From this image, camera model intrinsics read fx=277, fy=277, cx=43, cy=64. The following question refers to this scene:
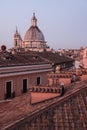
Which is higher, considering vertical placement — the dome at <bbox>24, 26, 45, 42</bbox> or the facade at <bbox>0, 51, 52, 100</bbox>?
the dome at <bbox>24, 26, 45, 42</bbox>

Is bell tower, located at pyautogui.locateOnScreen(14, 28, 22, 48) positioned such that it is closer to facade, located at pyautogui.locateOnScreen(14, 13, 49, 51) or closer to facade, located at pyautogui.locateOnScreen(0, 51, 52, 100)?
facade, located at pyautogui.locateOnScreen(14, 13, 49, 51)

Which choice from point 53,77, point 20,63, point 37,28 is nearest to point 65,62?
point 20,63

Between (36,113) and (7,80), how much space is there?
1039 cm

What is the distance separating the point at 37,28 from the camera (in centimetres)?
Result: 8325

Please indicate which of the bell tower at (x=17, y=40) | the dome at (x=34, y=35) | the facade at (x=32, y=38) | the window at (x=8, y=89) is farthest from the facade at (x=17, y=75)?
the bell tower at (x=17, y=40)

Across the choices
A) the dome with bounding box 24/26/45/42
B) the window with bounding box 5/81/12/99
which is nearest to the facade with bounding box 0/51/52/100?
the window with bounding box 5/81/12/99

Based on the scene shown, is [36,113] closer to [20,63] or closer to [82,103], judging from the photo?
[82,103]

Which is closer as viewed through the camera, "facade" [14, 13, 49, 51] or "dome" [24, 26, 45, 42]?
"facade" [14, 13, 49, 51]

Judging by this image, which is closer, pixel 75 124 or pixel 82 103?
pixel 75 124

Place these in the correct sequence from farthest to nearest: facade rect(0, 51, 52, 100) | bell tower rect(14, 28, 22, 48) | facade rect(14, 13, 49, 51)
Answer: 1. bell tower rect(14, 28, 22, 48)
2. facade rect(14, 13, 49, 51)
3. facade rect(0, 51, 52, 100)

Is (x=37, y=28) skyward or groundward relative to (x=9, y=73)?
skyward

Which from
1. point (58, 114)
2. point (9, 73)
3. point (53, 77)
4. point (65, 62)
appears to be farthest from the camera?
point (65, 62)

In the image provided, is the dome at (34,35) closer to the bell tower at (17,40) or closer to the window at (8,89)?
the bell tower at (17,40)

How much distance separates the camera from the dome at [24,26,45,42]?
81375 mm
